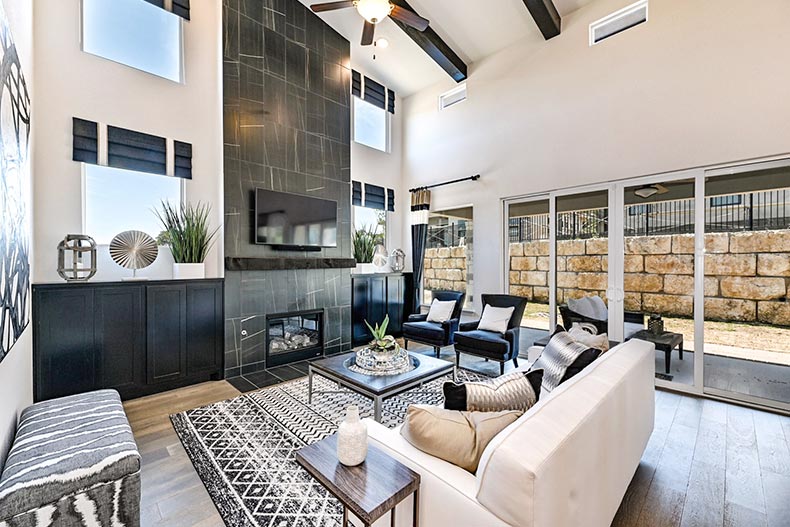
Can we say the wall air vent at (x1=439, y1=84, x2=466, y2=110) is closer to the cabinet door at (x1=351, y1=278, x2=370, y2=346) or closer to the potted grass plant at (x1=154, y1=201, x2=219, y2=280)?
the cabinet door at (x1=351, y1=278, x2=370, y2=346)

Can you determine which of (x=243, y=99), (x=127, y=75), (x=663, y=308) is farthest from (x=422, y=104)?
(x=663, y=308)

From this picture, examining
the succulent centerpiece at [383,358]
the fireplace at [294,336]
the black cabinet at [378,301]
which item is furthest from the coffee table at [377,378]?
the black cabinet at [378,301]

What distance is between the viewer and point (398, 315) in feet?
20.3

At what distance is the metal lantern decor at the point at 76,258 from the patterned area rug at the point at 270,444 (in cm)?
163

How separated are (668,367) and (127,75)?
6.75m

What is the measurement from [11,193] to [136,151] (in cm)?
213

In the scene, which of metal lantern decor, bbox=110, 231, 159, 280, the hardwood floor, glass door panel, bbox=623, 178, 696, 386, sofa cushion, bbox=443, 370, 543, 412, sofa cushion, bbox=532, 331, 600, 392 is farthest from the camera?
glass door panel, bbox=623, 178, 696, 386

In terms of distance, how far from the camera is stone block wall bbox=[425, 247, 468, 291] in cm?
588

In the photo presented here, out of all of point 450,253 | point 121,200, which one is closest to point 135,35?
point 121,200

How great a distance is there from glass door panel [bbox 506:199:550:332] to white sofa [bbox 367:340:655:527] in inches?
123

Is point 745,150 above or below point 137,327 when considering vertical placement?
above

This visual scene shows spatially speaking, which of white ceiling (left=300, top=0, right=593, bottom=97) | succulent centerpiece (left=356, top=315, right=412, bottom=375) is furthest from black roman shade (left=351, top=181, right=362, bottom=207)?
succulent centerpiece (left=356, top=315, right=412, bottom=375)

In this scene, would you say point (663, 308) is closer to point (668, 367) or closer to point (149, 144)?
point (668, 367)

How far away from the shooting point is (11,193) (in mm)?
1773
